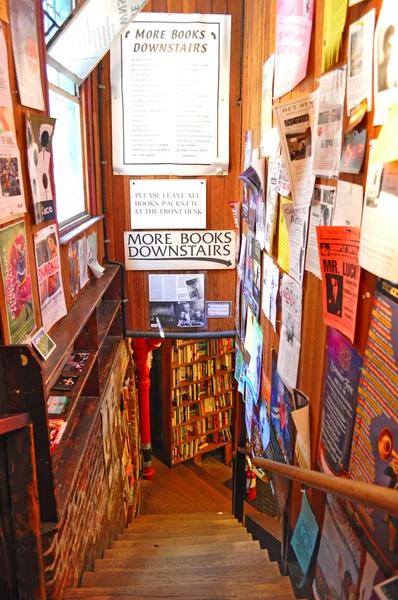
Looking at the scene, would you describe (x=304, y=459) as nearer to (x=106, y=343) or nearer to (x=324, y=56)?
(x=324, y=56)

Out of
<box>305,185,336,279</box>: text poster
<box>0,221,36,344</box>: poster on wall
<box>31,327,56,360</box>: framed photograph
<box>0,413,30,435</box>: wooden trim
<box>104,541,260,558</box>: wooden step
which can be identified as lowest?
<box>104,541,260,558</box>: wooden step

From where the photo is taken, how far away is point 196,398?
6426 millimetres

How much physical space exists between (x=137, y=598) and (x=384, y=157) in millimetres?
1797

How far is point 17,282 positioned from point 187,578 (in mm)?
1416

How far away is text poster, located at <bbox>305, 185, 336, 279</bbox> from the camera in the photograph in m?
1.35

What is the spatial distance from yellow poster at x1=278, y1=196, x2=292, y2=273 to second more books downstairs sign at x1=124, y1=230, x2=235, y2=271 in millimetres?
1624

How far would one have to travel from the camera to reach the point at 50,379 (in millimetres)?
1727

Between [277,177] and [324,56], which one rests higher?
[324,56]

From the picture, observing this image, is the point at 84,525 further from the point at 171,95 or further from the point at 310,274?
the point at 171,95

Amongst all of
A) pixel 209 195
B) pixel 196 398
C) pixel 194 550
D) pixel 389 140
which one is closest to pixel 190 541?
pixel 194 550

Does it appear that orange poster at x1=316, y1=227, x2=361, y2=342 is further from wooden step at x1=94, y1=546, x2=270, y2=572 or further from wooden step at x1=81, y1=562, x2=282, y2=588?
wooden step at x1=94, y1=546, x2=270, y2=572

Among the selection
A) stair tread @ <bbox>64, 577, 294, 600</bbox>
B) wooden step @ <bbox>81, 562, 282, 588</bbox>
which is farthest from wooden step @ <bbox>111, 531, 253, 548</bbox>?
stair tread @ <bbox>64, 577, 294, 600</bbox>

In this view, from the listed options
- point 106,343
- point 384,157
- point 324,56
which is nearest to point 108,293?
point 106,343

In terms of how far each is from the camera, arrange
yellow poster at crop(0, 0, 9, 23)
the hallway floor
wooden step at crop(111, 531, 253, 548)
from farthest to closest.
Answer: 1. the hallway floor
2. wooden step at crop(111, 531, 253, 548)
3. yellow poster at crop(0, 0, 9, 23)
